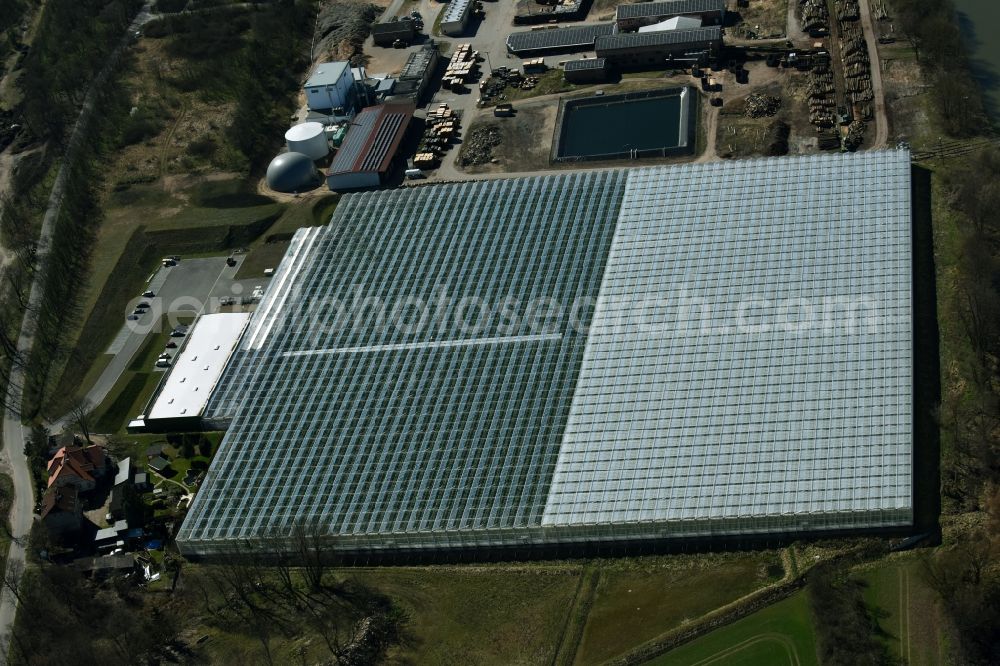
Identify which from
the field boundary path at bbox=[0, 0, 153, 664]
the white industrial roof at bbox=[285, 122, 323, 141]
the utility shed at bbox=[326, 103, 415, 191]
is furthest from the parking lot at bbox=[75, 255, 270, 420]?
the white industrial roof at bbox=[285, 122, 323, 141]

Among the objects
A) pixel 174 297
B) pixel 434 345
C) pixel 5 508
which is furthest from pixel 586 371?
pixel 5 508

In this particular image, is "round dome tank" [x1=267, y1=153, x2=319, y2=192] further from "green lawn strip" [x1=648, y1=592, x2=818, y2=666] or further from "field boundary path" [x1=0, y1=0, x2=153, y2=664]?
"green lawn strip" [x1=648, y1=592, x2=818, y2=666]

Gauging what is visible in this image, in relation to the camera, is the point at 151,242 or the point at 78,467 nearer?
the point at 78,467

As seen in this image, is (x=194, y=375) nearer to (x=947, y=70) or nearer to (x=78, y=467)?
(x=78, y=467)

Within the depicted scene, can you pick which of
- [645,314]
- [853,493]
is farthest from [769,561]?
[645,314]

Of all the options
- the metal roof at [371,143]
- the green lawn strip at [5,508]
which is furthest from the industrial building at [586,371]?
the green lawn strip at [5,508]

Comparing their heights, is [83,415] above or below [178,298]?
below

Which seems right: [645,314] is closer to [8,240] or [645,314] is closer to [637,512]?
[637,512]

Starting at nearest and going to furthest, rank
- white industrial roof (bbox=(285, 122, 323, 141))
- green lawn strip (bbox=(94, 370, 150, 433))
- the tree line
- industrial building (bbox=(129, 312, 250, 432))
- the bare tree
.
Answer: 1. industrial building (bbox=(129, 312, 250, 432))
2. the bare tree
3. green lawn strip (bbox=(94, 370, 150, 433))
4. the tree line
5. white industrial roof (bbox=(285, 122, 323, 141))

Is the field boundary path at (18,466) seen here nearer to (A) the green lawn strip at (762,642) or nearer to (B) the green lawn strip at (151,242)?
(B) the green lawn strip at (151,242)
